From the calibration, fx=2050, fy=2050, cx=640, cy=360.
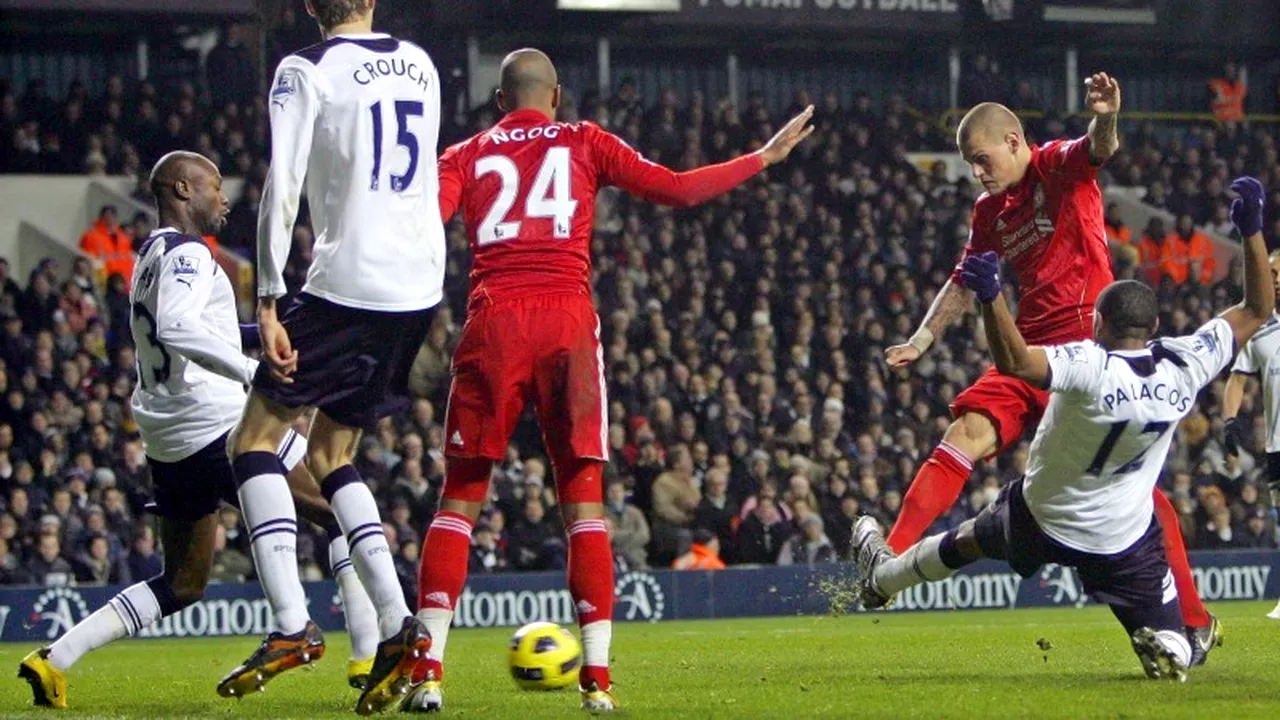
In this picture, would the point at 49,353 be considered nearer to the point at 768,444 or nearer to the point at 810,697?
the point at 768,444

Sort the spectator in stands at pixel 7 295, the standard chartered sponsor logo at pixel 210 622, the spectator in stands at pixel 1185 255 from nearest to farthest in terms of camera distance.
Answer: the standard chartered sponsor logo at pixel 210 622 → the spectator in stands at pixel 7 295 → the spectator in stands at pixel 1185 255

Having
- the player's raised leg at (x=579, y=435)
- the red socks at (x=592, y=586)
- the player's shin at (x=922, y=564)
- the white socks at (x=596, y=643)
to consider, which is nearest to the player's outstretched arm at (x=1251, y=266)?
the player's shin at (x=922, y=564)

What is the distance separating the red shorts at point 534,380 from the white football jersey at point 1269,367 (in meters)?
7.47

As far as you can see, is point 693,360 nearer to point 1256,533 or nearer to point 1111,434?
point 1256,533

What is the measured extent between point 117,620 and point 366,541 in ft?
5.24

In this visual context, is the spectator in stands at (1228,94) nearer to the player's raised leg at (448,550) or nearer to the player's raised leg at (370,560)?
the player's raised leg at (448,550)

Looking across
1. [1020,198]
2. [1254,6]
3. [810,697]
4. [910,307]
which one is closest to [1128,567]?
[810,697]

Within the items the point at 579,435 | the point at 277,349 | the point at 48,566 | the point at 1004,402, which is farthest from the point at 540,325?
the point at 48,566

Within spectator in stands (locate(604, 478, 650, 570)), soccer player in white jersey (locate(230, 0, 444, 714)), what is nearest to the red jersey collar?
soccer player in white jersey (locate(230, 0, 444, 714))

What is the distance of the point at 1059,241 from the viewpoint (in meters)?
9.28

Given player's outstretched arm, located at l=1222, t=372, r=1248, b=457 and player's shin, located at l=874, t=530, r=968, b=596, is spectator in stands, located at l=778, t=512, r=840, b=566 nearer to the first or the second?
player's outstretched arm, located at l=1222, t=372, r=1248, b=457

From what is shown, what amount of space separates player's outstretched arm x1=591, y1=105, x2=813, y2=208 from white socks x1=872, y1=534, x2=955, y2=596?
2063 millimetres

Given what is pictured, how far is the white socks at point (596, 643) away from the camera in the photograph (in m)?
7.07

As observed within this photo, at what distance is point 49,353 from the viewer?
1870cm
